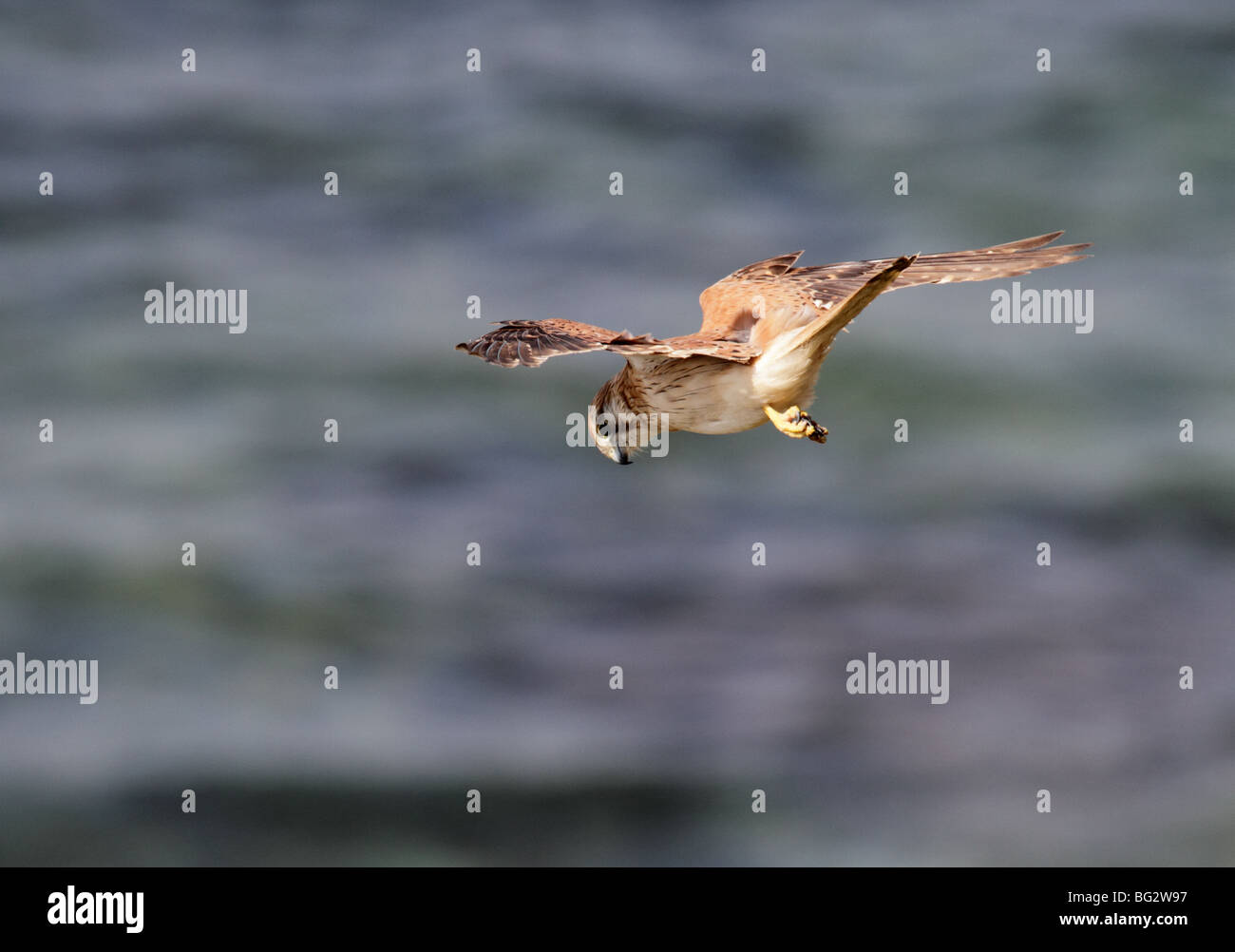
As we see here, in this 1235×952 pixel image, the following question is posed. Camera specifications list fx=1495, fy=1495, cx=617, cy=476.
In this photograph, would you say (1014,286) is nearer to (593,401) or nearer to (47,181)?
(593,401)

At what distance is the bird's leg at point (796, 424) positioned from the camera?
7.48 metres

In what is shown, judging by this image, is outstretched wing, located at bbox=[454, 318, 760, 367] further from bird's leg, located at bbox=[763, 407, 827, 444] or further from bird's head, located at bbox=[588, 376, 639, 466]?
bird's head, located at bbox=[588, 376, 639, 466]

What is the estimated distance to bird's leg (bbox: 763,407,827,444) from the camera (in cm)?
748

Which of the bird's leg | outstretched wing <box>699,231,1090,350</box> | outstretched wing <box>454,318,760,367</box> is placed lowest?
the bird's leg

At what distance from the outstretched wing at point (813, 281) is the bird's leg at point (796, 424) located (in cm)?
48

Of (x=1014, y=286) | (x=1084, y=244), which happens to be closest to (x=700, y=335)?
(x=1084, y=244)

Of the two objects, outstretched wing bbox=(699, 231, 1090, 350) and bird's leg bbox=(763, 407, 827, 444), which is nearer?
bird's leg bbox=(763, 407, 827, 444)

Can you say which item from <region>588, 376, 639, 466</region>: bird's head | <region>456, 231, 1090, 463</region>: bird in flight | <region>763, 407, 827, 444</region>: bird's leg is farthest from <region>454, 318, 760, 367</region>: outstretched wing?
<region>588, 376, 639, 466</region>: bird's head

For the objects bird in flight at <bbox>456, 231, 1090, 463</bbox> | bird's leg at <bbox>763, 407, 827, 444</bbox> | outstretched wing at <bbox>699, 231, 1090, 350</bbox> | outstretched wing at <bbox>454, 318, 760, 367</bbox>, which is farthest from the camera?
outstretched wing at <bbox>699, 231, 1090, 350</bbox>

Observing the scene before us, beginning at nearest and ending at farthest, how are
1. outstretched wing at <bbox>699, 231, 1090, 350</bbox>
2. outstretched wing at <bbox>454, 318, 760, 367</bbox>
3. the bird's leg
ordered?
outstretched wing at <bbox>454, 318, 760, 367</bbox>
the bird's leg
outstretched wing at <bbox>699, 231, 1090, 350</bbox>

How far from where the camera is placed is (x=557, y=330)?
23.9 ft

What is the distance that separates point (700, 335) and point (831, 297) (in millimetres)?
981

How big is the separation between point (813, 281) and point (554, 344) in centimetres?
261

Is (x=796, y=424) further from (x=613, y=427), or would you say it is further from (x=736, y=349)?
(x=613, y=427)
